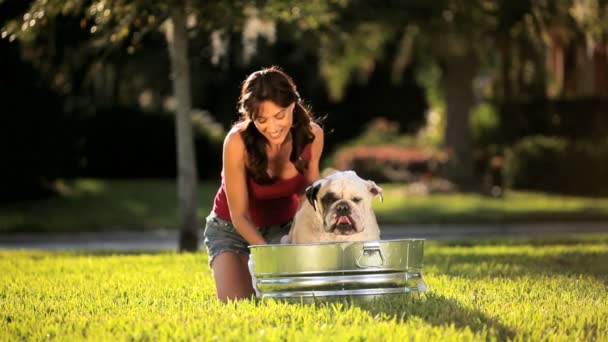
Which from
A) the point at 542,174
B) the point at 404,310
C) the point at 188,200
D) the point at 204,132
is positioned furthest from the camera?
the point at 204,132

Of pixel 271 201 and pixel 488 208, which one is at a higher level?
pixel 271 201

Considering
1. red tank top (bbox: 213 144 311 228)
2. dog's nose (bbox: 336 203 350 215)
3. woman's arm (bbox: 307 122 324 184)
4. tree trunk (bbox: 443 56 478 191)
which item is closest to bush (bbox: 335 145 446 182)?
tree trunk (bbox: 443 56 478 191)

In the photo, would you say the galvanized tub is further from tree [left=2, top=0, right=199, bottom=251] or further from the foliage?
the foliage

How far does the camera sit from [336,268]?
5.96m

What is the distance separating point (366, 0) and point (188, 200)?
18.1 feet

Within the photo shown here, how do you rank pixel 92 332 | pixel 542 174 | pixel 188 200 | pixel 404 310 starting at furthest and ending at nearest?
pixel 542 174 → pixel 188 200 → pixel 404 310 → pixel 92 332

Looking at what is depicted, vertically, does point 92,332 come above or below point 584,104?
below

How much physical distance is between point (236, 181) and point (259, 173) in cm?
22

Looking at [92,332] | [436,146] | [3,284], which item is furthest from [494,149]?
[92,332]

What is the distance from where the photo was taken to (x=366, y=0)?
16578 millimetres

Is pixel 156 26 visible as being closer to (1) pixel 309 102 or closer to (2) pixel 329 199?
(1) pixel 309 102

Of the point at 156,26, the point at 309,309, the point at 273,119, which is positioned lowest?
the point at 309,309

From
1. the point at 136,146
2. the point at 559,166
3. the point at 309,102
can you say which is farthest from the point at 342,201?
the point at 136,146

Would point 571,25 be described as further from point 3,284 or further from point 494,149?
point 3,284
